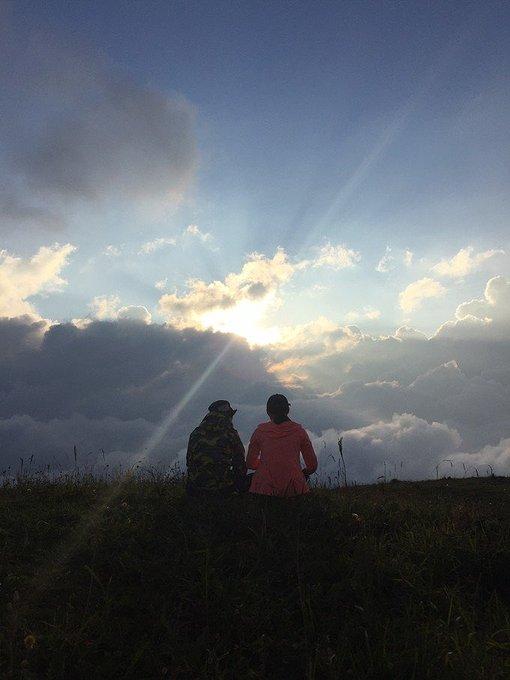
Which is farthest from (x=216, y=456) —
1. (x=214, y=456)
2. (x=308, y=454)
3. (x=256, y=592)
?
(x=256, y=592)

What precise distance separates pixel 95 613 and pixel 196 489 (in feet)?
13.8

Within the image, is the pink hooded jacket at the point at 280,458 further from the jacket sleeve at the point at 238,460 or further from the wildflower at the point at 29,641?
the wildflower at the point at 29,641

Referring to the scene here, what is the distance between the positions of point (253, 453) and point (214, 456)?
27.1 inches

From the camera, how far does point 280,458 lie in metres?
8.16

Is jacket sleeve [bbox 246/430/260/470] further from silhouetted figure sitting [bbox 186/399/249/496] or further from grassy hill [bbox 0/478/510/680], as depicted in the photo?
grassy hill [bbox 0/478/510/680]

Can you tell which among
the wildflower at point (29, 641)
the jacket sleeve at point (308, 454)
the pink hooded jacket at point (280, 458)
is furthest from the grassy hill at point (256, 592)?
the jacket sleeve at point (308, 454)

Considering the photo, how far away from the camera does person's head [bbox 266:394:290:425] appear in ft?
27.8

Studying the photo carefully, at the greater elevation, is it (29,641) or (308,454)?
(308,454)

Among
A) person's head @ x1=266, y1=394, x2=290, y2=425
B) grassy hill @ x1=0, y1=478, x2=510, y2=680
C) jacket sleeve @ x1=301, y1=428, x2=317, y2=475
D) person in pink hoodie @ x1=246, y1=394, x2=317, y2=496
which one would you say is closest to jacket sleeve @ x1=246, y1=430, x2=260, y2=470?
person in pink hoodie @ x1=246, y1=394, x2=317, y2=496

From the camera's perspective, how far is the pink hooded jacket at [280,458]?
26.5ft

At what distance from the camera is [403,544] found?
575cm

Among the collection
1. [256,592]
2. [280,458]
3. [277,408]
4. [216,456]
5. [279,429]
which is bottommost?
[256,592]

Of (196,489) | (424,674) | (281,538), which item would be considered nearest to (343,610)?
(424,674)

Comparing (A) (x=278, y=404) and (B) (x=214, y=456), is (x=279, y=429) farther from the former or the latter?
(B) (x=214, y=456)
